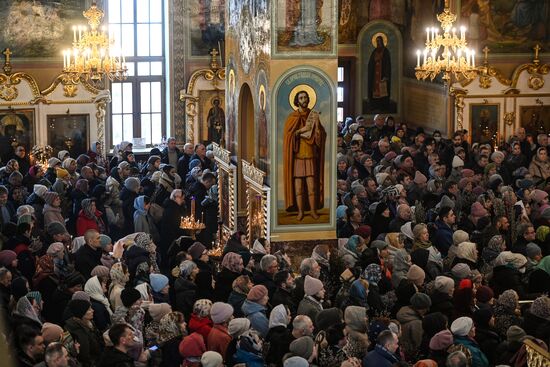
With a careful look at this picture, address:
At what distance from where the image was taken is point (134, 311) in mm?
11023

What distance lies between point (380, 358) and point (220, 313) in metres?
1.70

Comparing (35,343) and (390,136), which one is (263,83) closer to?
(35,343)

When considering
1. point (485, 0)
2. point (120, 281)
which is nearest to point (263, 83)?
point (120, 281)

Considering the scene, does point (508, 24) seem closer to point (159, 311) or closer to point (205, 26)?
point (205, 26)

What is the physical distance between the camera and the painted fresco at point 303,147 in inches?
616

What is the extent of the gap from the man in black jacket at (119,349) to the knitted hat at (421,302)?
3068mm

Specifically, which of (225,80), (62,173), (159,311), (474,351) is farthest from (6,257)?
(225,80)

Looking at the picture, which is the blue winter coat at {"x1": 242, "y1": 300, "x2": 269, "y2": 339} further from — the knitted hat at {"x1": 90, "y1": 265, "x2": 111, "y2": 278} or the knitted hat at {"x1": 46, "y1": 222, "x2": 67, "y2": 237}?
the knitted hat at {"x1": 46, "y1": 222, "x2": 67, "y2": 237}

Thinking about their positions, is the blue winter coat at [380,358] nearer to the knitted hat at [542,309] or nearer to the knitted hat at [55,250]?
the knitted hat at [542,309]

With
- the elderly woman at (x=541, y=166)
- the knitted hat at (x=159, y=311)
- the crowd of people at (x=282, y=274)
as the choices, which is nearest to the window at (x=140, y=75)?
the crowd of people at (x=282, y=274)

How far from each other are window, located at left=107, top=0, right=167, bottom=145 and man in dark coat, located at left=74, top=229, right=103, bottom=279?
12.8 meters

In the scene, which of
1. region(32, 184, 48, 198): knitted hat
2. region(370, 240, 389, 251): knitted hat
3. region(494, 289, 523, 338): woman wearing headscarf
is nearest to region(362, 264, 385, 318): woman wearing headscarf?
region(370, 240, 389, 251): knitted hat

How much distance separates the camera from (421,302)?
1122 centimetres

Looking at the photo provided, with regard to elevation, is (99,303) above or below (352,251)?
below
